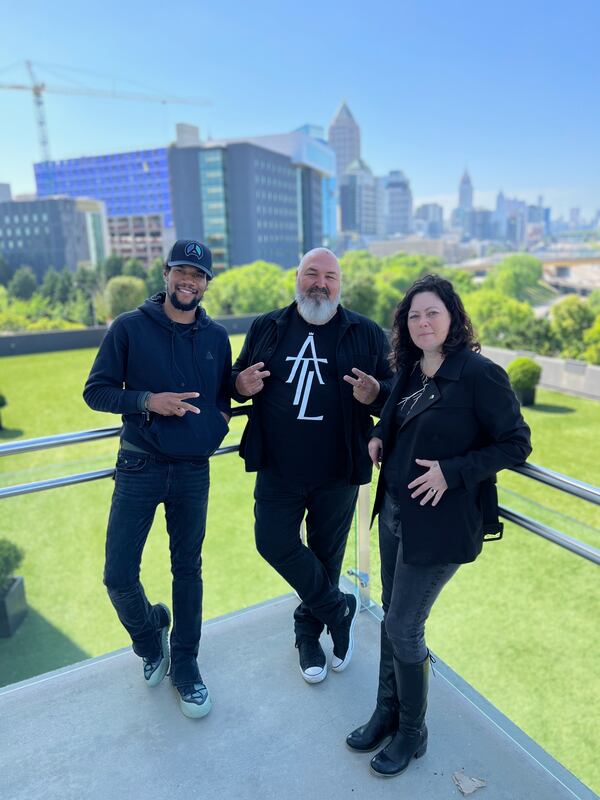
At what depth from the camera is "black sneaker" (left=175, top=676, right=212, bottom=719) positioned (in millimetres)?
2098

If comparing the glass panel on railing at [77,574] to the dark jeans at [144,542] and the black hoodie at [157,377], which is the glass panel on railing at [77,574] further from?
the black hoodie at [157,377]

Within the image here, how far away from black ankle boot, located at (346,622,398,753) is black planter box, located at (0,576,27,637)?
759 cm

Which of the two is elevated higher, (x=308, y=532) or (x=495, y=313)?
(x=308, y=532)

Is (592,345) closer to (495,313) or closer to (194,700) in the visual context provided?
(495,313)

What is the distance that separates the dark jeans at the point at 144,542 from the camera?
205 centimetres

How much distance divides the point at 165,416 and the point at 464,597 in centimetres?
777

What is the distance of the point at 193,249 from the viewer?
2084 millimetres

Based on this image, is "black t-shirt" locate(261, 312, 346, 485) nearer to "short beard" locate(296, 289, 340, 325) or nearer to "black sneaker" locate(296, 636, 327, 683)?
"short beard" locate(296, 289, 340, 325)

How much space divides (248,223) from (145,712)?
81759 mm

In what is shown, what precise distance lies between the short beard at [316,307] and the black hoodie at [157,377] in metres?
0.37

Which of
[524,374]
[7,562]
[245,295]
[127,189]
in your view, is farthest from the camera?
[127,189]

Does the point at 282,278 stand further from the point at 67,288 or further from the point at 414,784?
the point at 414,784

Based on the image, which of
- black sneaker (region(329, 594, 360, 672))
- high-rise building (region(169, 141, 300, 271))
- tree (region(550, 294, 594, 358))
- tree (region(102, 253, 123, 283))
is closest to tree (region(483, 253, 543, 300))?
high-rise building (region(169, 141, 300, 271))

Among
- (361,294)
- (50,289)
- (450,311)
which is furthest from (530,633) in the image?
(50,289)
